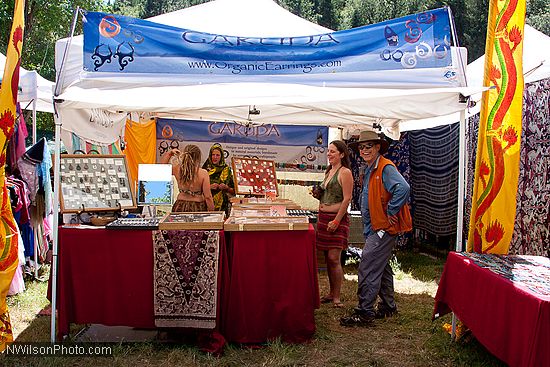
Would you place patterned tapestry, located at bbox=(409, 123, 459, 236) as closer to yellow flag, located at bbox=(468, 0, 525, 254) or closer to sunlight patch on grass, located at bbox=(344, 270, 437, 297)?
sunlight patch on grass, located at bbox=(344, 270, 437, 297)

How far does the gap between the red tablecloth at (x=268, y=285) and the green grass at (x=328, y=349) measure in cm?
13

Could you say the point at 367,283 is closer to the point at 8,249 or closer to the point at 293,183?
the point at 8,249

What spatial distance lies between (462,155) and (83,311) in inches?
116

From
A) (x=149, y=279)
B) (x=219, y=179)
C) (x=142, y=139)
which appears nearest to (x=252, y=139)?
(x=142, y=139)

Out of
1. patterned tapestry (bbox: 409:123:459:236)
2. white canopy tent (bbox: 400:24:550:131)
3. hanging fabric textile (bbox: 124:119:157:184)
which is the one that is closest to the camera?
white canopy tent (bbox: 400:24:550:131)

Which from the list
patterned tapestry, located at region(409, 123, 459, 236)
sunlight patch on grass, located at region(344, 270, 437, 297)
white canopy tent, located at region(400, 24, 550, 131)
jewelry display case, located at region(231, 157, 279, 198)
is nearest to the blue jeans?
white canopy tent, located at region(400, 24, 550, 131)

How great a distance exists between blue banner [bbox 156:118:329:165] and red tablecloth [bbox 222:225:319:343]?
453 cm

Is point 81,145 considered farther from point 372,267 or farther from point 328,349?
point 328,349

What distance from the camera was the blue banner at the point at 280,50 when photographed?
12.0 feet

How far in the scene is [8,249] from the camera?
3158mm

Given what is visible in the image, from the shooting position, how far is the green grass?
11.4ft

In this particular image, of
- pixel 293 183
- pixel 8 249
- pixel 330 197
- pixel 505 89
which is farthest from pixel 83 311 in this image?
pixel 293 183

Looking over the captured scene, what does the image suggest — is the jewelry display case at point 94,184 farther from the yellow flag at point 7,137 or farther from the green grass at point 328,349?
the green grass at point 328,349

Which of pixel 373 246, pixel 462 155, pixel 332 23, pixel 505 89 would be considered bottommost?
pixel 373 246
